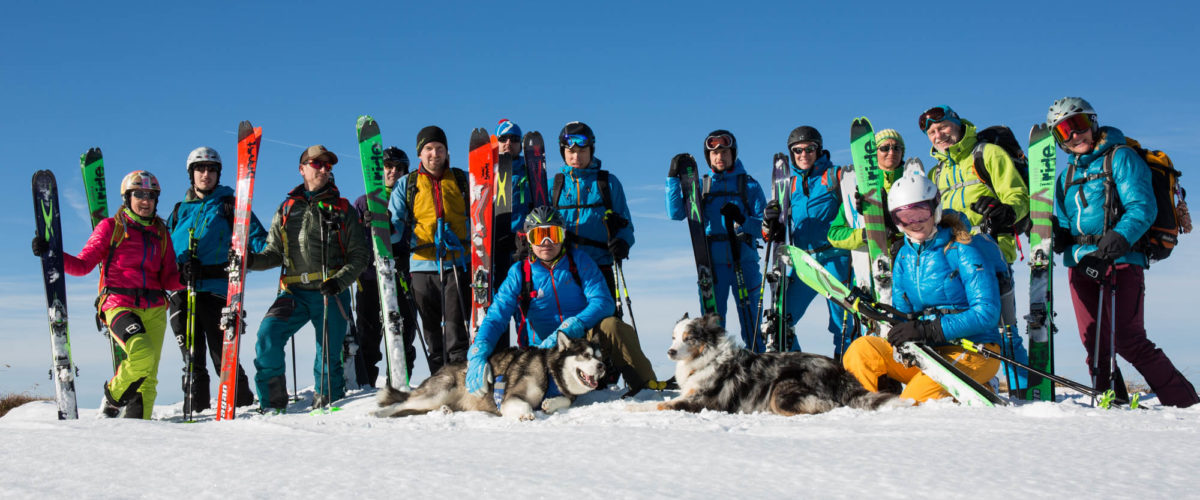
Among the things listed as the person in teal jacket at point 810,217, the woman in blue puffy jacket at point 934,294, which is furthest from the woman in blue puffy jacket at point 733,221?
the woman in blue puffy jacket at point 934,294

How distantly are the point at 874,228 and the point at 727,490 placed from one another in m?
4.17

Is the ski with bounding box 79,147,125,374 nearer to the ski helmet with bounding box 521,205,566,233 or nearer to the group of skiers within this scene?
the group of skiers

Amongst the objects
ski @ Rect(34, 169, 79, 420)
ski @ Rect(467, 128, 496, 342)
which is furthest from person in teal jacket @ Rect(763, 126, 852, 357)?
ski @ Rect(34, 169, 79, 420)

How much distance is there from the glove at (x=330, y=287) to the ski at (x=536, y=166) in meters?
1.94

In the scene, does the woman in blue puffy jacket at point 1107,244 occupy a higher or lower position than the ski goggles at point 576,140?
lower

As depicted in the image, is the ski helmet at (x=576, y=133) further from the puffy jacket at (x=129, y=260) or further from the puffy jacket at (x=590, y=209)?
the puffy jacket at (x=129, y=260)

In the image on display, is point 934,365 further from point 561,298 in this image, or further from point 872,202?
point 561,298

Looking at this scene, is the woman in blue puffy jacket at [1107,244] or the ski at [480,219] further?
the ski at [480,219]

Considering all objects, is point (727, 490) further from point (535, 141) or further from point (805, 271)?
point (535, 141)

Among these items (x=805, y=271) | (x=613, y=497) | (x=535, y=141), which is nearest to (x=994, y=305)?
(x=805, y=271)

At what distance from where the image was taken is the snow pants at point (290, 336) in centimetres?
632

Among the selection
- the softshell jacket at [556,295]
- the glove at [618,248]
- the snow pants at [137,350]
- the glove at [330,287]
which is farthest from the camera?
the glove at [618,248]

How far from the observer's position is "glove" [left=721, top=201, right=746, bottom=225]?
23.6 ft

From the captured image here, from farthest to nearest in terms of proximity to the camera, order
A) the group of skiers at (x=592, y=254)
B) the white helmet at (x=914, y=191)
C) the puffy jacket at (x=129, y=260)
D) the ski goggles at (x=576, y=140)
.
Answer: the ski goggles at (x=576, y=140), the puffy jacket at (x=129, y=260), the group of skiers at (x=592, y=254), the white helmet at (x=914, y=191)
